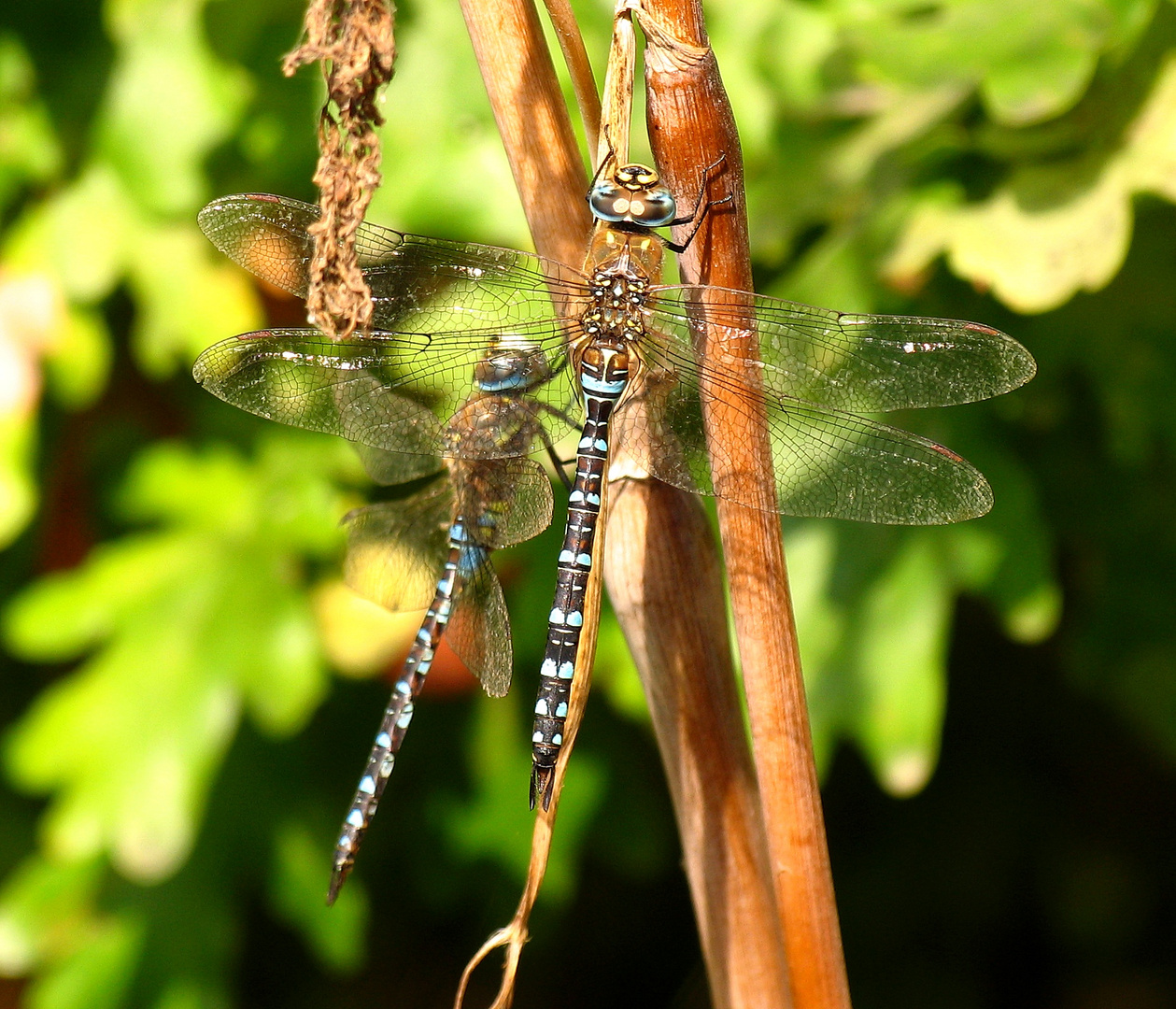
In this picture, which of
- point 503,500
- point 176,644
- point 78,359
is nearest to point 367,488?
point 176,644

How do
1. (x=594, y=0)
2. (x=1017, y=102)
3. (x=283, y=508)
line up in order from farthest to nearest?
(x=283, y=508) < (x=594, y=0) < (x=1017, y=102)

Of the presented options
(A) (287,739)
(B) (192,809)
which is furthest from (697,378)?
(A) (287,739)

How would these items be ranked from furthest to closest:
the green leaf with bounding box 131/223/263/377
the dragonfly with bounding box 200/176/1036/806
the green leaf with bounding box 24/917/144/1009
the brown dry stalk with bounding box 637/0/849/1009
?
1. the green leaf with bounding box 24/917/144/1009
2. the green leaf with bounding box 131/223/263/377
3. the dragonfly with bounding box 200/176/1036/806
4. the brown dry stalk with bounding box 637/0/849/1009

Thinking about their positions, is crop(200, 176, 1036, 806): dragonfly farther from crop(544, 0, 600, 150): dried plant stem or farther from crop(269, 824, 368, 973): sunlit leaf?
crop(269, 824, 368, 973): sunlit leaf

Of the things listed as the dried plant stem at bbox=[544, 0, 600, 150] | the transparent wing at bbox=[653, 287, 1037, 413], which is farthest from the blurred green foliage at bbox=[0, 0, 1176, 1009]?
the dried plant stem at bbox=[544, 0, 600, 150]

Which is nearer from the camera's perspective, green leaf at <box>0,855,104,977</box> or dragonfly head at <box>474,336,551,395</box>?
dragonfly head at <box>474,336,551,395</box>

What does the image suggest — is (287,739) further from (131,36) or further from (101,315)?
(131,36)
